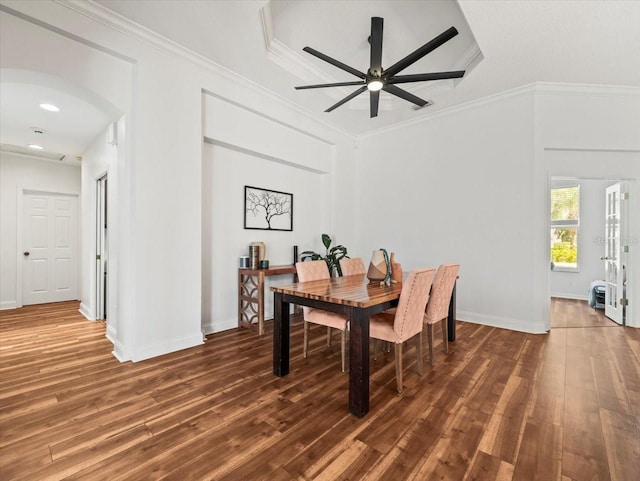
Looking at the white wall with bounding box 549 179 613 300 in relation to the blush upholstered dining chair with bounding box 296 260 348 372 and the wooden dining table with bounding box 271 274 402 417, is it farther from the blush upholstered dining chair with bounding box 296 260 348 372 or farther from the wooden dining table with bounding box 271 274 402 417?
the blush upholstered dining chair with bounding box 296 260 348 372

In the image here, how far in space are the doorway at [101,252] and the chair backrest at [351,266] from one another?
11.0 ft

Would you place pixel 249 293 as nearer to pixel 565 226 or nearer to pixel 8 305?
pixel 8 305

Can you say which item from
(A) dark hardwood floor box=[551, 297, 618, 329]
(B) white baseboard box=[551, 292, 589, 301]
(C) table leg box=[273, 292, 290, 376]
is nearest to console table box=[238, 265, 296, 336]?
(C) table leg box=[273, 292, 290, 376]

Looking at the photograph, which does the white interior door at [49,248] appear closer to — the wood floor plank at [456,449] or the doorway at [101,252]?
the doorway at [101,252]

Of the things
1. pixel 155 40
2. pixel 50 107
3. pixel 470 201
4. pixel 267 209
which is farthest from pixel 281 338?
pixel 50 107

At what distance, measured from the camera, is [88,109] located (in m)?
3.48

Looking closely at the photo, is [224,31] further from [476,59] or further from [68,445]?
[68,445]

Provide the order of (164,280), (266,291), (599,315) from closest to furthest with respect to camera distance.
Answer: (164,280) → (266,291) → (599,315)

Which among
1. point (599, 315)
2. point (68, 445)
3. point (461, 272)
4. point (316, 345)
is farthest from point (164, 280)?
point (599, 315)

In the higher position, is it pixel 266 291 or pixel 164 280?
pixel 164 280

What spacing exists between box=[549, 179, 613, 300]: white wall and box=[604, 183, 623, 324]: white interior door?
1443mm

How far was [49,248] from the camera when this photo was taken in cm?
558

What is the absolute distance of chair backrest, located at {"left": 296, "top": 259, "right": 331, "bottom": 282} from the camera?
314 centimetres

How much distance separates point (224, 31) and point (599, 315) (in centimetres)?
639
